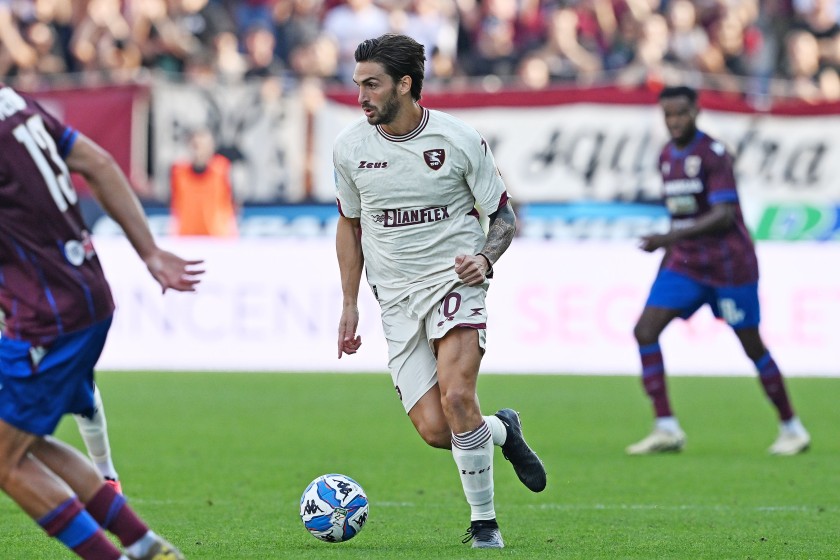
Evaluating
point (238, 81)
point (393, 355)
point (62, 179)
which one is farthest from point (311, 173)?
point (62, 179)

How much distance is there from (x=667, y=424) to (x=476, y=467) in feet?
14.9

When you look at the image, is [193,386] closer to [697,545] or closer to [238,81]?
Answer: [238,81]

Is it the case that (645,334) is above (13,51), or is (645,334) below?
above

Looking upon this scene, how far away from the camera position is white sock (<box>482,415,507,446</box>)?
7.07 metres

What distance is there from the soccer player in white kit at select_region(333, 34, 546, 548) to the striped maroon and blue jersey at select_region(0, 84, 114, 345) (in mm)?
1920

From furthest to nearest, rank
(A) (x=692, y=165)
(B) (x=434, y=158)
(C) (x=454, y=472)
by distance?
(A) (x=692, y=165), (C) (x=454, y=472), (B) (x=434, y=158)

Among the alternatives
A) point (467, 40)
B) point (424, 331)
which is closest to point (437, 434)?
point (424, 331)

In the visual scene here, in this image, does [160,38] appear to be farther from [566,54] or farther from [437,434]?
[437,434]

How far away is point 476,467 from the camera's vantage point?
22.0 feet

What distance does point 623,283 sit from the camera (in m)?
16.3

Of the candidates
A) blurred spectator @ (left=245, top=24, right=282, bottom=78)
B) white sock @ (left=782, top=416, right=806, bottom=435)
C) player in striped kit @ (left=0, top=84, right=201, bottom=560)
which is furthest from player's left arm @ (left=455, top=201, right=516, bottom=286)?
blurred spectator @ (left=245, top=24, right=282, bottom=78)

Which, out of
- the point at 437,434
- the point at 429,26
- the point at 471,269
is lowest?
the point at 429,26

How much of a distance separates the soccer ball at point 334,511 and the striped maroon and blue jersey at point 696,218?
14.8 ft

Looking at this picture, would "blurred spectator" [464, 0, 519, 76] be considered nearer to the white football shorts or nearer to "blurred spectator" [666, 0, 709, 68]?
"blurred spectator" [666, 0, 709, 68]
